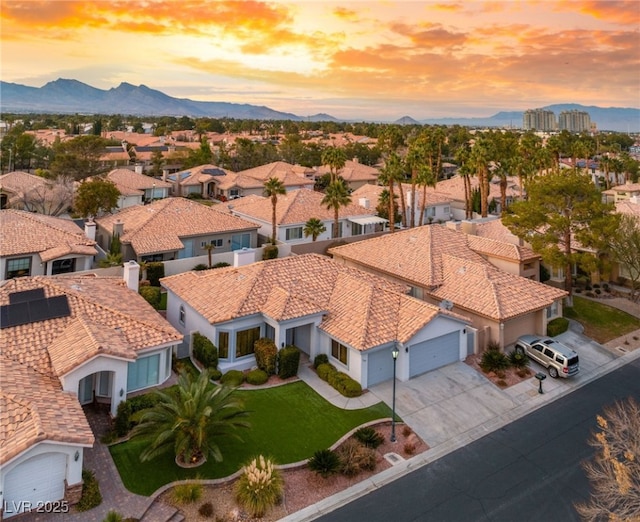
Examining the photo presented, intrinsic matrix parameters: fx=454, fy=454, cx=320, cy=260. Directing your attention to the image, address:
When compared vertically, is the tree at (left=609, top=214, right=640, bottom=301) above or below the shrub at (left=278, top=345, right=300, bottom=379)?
above

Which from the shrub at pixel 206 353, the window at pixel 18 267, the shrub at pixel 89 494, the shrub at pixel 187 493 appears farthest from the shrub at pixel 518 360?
the window at pixel 18 267

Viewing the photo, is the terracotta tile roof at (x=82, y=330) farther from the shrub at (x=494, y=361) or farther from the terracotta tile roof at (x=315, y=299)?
the shrub at (x=494, y=361)

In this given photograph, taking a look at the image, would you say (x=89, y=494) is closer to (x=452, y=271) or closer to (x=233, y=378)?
(x=233, y=378)

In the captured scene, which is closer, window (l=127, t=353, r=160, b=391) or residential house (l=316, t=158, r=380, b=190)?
window (l=127, t=353, r=160, b=391)

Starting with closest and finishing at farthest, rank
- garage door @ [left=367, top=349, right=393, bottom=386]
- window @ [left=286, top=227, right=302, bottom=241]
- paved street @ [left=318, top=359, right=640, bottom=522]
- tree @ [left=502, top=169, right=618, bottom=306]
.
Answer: paved street @ [left=318, top=359, right=640, bottom=522] → garage door @ [left=367, top=349, right=393, bottom=386] → tree @ [left=502, top=169, right=618, bottom=306] → window @ [left=286, top=227, right=302, bottom=241]

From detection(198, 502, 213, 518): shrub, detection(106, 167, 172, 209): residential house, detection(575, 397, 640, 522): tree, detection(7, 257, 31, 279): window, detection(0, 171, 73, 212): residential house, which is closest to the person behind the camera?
detection(575, 397, 640, 522): tree

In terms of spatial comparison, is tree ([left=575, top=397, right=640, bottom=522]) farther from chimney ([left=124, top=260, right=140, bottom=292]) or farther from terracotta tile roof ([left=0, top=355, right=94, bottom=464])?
chimney ([left=124, top=260, right=140, bottom=292])

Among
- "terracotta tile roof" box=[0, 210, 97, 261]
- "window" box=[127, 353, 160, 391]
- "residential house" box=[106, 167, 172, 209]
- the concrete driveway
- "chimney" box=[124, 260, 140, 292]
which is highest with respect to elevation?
"residential house" box=[106, 167, 172, 209]

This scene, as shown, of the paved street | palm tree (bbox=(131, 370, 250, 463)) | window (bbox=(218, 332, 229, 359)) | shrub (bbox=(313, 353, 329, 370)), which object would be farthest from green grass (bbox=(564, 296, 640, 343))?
palm tree (bbox=(131, 370, 250, 463))
